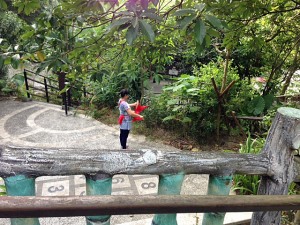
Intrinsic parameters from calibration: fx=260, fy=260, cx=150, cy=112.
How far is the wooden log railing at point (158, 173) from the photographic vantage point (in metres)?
0.67

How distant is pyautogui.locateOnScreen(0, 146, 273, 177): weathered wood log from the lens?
72 centimetres

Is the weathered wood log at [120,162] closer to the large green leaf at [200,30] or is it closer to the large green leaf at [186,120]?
the large green leaf at [200,30]

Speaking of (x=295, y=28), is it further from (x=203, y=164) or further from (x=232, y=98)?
(x=203, y=164)

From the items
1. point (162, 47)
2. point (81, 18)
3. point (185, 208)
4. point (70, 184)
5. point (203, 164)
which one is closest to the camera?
point (185, 208)

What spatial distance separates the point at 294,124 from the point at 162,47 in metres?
1.54

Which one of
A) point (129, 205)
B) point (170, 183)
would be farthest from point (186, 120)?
point (129, 205)

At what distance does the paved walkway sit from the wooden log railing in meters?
1.54

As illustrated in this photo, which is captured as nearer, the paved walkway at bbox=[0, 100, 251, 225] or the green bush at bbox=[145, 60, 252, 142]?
the paved walkway at bbox=[0, 100, 251, 225]

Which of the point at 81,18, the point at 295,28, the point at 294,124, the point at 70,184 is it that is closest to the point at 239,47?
the point at 295,28

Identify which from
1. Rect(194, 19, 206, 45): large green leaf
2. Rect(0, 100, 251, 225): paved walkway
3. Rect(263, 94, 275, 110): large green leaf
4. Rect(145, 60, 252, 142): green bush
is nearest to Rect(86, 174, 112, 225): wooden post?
Rect(194, 19, 206, 45): large green leaf

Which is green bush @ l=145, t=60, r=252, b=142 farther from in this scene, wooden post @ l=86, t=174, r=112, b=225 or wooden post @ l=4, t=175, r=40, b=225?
wooden post @ l=4, t=175, r=40, b=225

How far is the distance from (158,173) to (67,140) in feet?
16.2

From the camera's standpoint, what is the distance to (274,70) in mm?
5426

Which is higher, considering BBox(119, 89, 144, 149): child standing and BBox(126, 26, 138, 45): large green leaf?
BBox(126, 26, 138, 45): large green leaf
